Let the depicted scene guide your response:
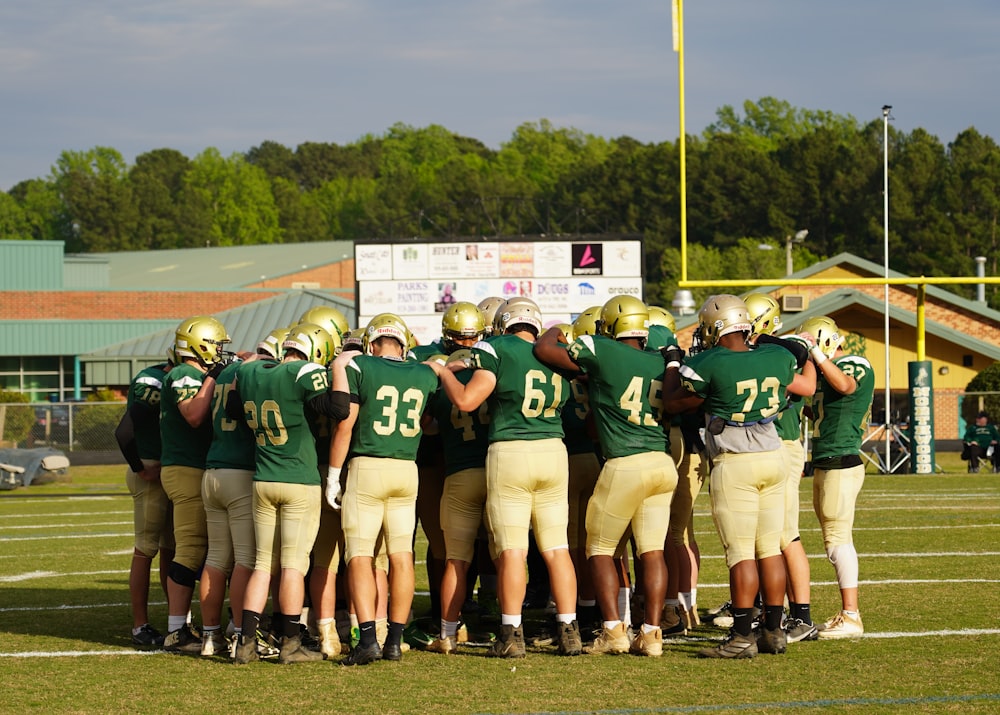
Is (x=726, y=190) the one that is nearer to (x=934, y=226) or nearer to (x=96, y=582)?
(x=934, y=226)

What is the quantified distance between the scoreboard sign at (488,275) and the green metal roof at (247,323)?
52.2ft

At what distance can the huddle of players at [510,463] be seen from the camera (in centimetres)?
793

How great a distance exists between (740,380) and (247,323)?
126 feet

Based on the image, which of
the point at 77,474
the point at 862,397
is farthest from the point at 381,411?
the point at 77,474

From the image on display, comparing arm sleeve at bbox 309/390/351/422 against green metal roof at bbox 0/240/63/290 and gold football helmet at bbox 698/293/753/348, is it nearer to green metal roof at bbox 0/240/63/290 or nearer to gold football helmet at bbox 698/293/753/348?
gold football helmet at bbox 698/293/753/348

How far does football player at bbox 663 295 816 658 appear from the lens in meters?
7.89

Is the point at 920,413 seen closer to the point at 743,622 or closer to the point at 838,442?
the point at 838,442

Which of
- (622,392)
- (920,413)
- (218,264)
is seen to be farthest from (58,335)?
(622,392)

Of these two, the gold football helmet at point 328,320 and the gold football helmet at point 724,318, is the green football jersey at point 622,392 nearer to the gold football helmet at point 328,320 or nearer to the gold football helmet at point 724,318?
the gold football helmet at point 724,318

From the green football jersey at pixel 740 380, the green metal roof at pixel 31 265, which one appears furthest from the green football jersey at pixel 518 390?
the green metal roof at pixel 31 265

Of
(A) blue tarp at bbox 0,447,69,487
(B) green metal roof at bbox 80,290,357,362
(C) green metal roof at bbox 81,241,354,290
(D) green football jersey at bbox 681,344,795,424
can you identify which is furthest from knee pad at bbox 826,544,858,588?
(C) green metal roof at bbox 81,241,354,290

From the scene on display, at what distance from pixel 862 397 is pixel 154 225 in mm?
94032

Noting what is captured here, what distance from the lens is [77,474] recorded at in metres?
27.6

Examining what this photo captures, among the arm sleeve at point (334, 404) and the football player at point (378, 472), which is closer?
the arm sleeve at point (334, 404)
